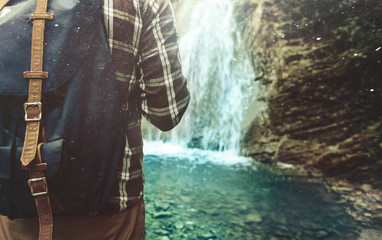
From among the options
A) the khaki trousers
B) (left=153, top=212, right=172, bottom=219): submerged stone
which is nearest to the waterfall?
(left=153, top=212, right=172, bottom=219): submerged stone

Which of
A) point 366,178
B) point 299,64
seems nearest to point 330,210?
point 366,178

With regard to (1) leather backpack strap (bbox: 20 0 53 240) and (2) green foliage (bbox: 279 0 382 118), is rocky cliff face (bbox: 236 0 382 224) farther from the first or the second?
(1) leather backpack strap (bbox: 20 0 53 240)

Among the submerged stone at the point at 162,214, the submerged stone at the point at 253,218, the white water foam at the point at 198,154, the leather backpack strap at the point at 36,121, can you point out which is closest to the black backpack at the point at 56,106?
the leather backpack strap at the point at 36,121

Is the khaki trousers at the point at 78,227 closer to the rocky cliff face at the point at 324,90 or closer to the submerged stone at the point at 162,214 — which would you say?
the submerged stone at the point at 162,214

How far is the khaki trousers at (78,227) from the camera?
1.02m

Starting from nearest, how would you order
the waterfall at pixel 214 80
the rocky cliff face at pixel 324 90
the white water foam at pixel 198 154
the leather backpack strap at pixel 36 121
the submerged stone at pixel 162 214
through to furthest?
the leather backpack strap at pixel 36 121 → the submerged stone at pixel 162 214 → the rocky cliff face at pixel 324 90 → the white water foam at pixel 198 154 → the waterfall at pixel 214 80

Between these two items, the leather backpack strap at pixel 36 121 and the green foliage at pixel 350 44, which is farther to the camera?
the green foliage at pixel 350 44

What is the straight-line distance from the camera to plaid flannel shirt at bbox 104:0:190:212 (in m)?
1.03

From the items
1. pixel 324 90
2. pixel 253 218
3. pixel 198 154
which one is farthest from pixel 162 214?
pixel 324 90

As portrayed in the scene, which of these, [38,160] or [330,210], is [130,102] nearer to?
[38,160]

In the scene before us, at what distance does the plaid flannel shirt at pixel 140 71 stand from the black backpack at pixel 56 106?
72 millimetres

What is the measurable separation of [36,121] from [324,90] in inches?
199

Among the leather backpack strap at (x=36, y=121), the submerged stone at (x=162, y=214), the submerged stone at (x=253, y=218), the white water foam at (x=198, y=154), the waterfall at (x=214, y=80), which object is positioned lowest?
the submerged stone at (x=162, y=214)

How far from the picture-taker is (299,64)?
16.6 ft
